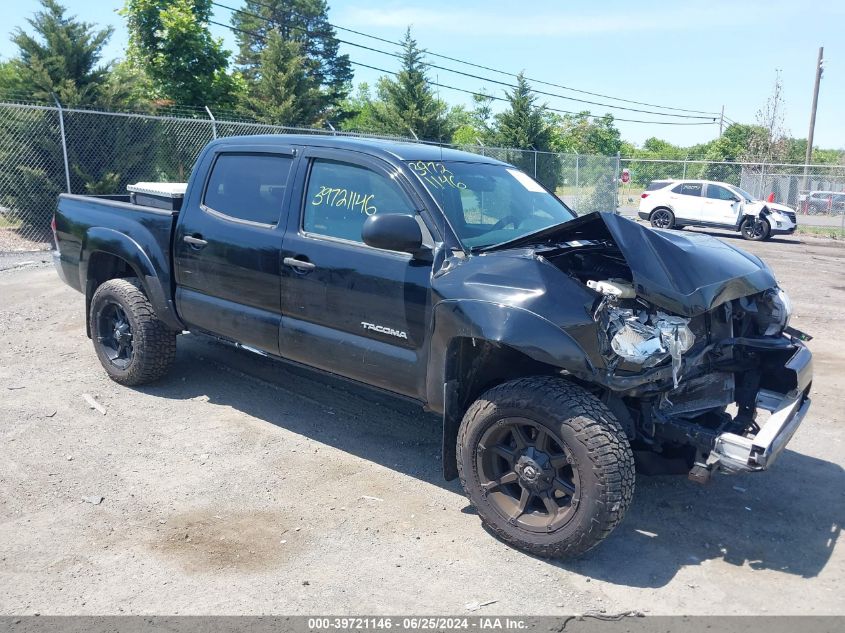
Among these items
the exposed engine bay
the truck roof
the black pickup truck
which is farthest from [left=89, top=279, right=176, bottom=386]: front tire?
the exposed engine bay

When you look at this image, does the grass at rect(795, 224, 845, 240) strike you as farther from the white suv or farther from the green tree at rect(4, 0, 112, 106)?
the green tree at rect(4, 0, 112, 106)

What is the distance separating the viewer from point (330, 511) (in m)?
3.95

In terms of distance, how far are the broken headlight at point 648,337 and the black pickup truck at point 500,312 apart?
0.01 metres

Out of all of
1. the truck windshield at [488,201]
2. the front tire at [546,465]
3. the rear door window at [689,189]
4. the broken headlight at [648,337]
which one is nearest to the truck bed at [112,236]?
the truck windshield at [488,201]

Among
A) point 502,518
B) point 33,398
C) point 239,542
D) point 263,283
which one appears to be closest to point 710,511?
point 502,518

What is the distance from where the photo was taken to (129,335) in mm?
5598

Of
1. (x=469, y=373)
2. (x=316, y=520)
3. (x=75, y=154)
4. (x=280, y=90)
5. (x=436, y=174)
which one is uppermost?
(x=280, y=90)

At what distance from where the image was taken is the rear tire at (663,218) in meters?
21.5

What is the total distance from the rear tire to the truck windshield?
17691 millimetres

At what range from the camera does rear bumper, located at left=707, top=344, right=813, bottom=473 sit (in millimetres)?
3232

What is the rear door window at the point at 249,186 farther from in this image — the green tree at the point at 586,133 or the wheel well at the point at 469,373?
the green tree at the point at 586,133

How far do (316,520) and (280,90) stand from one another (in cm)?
2389

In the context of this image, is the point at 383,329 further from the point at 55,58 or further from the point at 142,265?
the point at 55,58

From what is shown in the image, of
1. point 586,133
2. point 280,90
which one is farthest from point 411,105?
point 586,133
